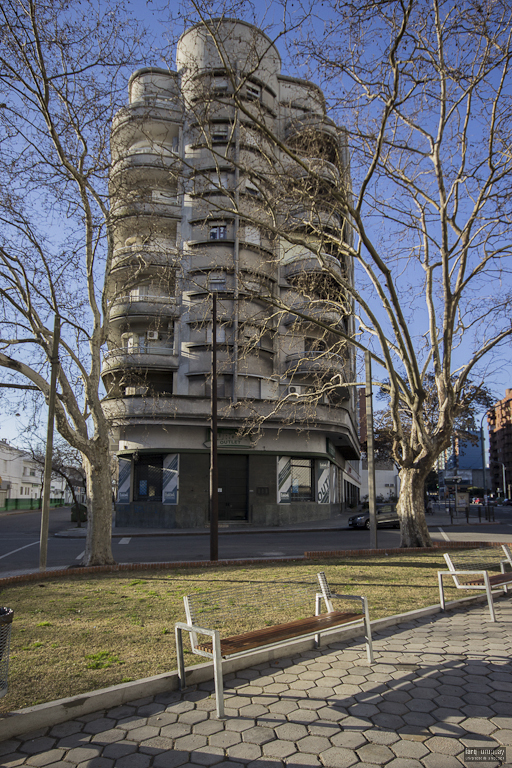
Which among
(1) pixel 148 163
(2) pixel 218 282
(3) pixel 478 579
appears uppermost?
(1) pixel 148 163

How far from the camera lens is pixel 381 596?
819cm

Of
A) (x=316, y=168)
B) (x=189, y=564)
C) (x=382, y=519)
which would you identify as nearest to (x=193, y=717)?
(x=189, y=564)

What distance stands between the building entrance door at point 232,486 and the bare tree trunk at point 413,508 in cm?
1487

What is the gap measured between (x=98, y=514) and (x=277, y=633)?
26.4 feet

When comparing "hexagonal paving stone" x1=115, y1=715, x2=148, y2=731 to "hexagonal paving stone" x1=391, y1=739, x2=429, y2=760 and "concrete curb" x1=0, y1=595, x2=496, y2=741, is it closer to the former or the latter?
"concrete curb" x1=0, y1=595, x2=496, y2=741

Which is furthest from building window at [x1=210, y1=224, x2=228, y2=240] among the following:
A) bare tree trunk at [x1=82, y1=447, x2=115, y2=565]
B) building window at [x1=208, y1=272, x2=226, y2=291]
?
bare tree trunk at [x1=82, y1=447, x2=115, y2=565]

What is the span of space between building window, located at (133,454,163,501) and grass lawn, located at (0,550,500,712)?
55.3 ft

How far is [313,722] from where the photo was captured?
12.6 feet

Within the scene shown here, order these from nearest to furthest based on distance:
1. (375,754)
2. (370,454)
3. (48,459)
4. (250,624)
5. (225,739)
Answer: (375,754) < (225,739) < (250,624) < (48,459) < (370,454)

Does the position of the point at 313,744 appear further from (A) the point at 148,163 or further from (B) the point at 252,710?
(A) the point at 148,163

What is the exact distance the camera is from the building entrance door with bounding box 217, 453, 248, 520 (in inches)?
1115

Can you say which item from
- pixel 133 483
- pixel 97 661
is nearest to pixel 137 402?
pixel 133 483

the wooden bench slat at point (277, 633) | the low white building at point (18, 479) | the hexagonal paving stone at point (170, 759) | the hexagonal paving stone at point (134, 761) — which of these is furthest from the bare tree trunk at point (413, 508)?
the low white building at point (18, 479)

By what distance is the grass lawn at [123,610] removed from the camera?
4.74 m
